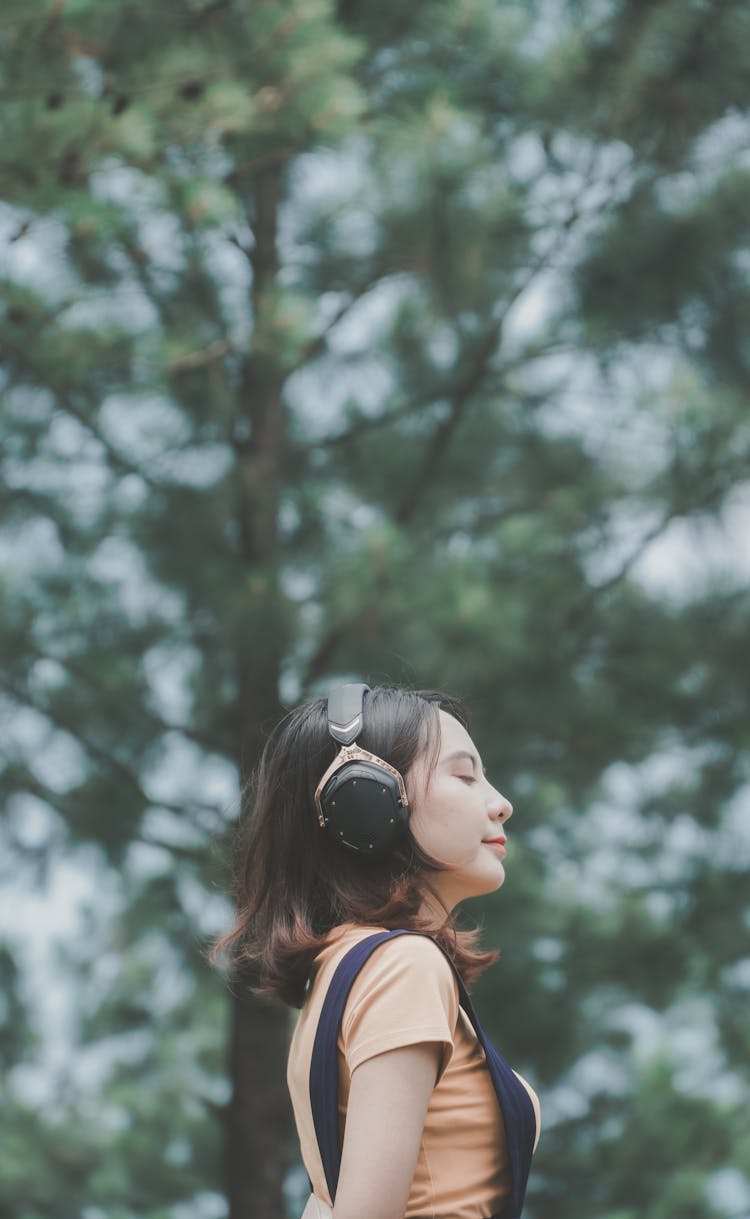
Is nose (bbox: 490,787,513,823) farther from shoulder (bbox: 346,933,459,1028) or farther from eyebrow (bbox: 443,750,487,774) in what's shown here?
shoulder (bbox: 346,933,459,1028)

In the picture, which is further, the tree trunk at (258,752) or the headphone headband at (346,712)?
the tree trunk at (258,752)

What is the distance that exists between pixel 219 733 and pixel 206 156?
1861 millimetres

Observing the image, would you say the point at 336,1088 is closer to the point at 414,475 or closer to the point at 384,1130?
the point at 384,1130

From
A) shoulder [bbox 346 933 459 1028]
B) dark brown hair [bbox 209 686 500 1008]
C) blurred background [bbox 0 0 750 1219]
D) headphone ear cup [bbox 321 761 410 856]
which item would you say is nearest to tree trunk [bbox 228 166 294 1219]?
blurred background [bbox 0 0 750 1219]

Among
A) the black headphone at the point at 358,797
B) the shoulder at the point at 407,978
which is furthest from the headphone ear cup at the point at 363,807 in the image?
the shoulder at the point at 407,978

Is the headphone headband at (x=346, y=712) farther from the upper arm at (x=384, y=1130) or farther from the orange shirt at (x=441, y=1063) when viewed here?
the upper arm at (x=384, y=1130)

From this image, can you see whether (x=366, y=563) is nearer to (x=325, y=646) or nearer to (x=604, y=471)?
(x=325, y=646)

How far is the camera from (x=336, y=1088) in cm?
121

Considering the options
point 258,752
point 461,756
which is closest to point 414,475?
point 258,752

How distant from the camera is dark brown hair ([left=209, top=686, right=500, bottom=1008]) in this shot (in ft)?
4.42

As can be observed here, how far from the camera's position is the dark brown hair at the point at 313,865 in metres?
1.35

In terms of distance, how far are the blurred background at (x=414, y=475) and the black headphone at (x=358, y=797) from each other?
2500 millimetres

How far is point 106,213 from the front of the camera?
359 centimetres

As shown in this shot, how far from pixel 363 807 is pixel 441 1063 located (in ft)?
0.73
